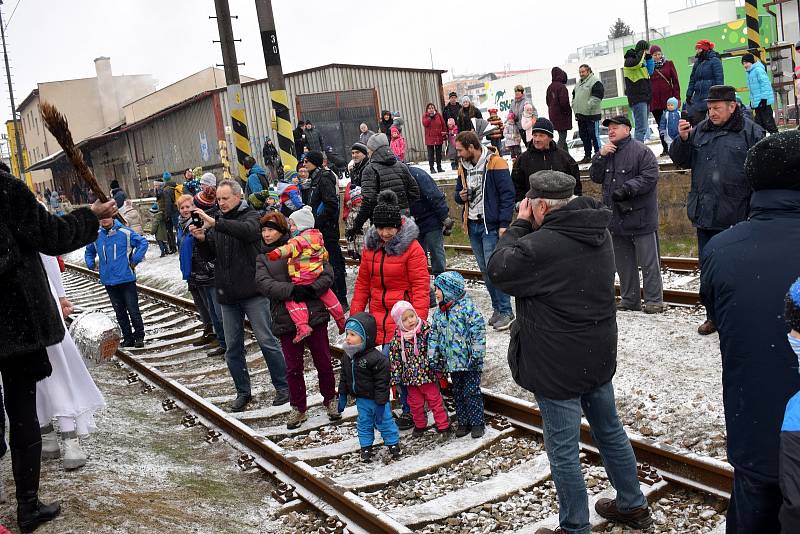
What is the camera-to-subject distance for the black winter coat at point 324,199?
33.1 feet

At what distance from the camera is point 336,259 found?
1065 cm

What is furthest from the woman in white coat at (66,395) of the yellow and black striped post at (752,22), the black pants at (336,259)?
the yellow and black striped post at (752,22)

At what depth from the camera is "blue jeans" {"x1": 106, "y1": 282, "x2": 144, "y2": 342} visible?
414 inches

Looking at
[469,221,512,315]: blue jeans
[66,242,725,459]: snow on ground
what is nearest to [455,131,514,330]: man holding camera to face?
[469,221,512,315]: blue jeans

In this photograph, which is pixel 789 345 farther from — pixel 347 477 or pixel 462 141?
pixel 462 141

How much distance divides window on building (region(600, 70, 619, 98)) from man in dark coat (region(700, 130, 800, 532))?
54.5 metres

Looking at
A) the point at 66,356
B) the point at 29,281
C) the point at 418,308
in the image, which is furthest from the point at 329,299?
the point at 29,281

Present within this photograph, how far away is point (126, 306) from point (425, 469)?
255 inches

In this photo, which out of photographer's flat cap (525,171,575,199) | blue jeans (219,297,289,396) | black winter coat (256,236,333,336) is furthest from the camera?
blue jeans (219,297,289,396)

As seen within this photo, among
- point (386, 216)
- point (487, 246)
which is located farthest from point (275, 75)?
point (386, 216)

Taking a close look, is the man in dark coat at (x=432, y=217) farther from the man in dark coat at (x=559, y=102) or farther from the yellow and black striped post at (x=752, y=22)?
the yellow and black striped post at (x=752, y=22)

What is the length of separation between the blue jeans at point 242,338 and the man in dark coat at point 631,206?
11.9ft

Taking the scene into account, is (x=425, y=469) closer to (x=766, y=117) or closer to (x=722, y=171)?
(x=722, y=171)

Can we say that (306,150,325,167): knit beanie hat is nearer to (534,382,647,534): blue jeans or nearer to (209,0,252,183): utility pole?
(209,0,252,183): utility pole
